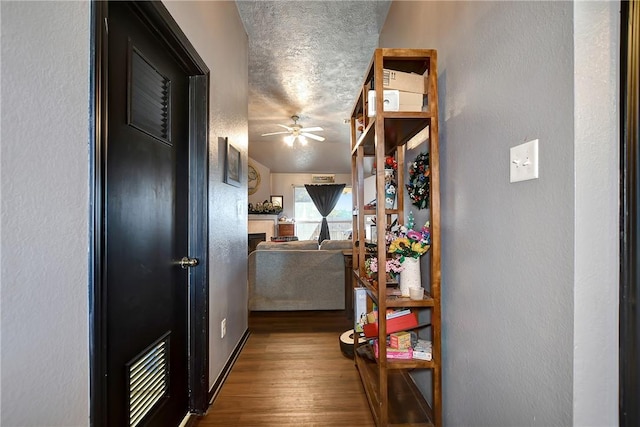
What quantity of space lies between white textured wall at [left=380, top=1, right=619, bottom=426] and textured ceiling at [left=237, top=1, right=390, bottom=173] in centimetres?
147

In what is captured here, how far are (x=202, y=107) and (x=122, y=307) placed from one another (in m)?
1.10

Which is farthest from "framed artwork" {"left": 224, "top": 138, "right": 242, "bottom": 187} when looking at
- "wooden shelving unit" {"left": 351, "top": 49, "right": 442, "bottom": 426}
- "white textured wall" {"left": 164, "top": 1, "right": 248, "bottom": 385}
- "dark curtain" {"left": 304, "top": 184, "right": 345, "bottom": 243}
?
"dark curtain" {"left": 304, "top": 184, "right": 345, "bottom": 243}

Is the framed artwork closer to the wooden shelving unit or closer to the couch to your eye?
the wooden shelving unit

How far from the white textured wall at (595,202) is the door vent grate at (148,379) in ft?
4.64

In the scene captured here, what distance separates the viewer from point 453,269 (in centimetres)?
133

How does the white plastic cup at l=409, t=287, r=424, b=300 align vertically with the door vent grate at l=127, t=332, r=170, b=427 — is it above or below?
above

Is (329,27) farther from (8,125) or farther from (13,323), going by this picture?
(13,323)

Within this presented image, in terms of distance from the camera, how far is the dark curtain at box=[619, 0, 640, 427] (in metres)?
0.67

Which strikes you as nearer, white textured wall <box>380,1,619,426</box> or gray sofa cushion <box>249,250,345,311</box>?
white textured wall <box>380,1,619,426</box>

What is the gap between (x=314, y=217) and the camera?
827 cm

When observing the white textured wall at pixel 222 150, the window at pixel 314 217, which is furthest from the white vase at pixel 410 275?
the window at pixel 314 217

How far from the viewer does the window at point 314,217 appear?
8219 millimetres

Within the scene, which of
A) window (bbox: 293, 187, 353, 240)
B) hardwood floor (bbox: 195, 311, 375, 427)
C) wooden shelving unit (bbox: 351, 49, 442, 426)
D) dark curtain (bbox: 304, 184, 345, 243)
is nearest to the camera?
wooden shelving unit (bbox: 351, 49, 442, 426)

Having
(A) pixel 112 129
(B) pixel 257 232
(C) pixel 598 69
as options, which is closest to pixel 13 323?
(A) pixel 112 129
